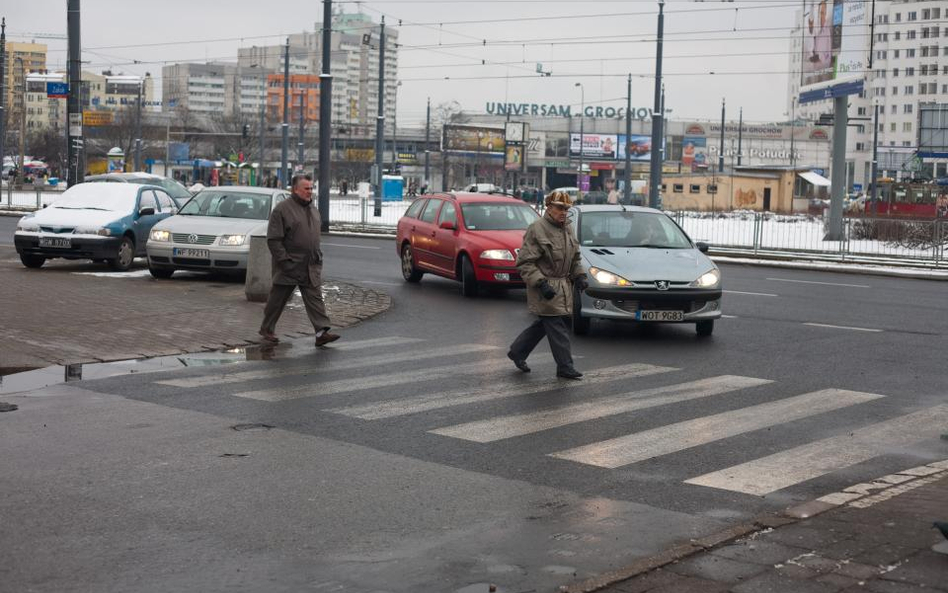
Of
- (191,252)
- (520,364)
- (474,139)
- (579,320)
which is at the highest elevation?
(474,139)

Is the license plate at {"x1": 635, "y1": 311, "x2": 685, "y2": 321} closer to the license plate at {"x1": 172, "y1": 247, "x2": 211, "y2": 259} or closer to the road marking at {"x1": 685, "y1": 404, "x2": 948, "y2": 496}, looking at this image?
the road marking at {"x1": 685, "y1": 404, "x2": 948, "y2": 496}

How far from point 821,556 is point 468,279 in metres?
13.3

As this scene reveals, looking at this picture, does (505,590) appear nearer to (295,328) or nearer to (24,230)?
(295,328)

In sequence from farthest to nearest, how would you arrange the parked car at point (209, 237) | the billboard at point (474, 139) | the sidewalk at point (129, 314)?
1. the billboard at point (474, 139)
2. the parked car at point (209, 237)
3. the sidewalk at point (129, 314)

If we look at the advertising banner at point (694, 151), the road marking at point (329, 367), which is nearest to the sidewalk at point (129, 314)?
the road marking at point (329, 367)

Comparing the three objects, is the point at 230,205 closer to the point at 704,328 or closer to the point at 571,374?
the point at 704,328

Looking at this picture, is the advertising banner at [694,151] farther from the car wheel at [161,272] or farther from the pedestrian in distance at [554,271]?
the pedestrian in distance at [554,271]

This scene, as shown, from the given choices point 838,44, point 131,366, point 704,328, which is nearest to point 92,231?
point 131,366

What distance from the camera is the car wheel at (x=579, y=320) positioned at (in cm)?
1438

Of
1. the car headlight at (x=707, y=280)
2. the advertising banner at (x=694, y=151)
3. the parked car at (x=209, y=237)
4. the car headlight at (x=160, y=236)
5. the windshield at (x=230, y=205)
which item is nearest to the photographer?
the car headlight at (x=707, y=280)

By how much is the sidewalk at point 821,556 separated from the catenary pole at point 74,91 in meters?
25.7

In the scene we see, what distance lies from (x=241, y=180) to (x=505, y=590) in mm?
81742

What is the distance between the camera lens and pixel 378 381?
10898mm

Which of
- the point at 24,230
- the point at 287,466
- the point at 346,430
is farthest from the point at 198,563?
the point at 24,230
